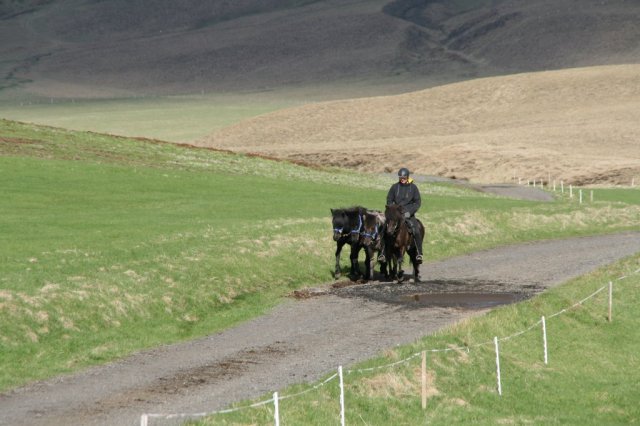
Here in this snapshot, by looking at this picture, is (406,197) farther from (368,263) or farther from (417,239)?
(368,263)

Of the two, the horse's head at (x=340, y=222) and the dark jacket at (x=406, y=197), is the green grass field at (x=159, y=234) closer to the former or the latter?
the horse's head at (x=340, y=222)

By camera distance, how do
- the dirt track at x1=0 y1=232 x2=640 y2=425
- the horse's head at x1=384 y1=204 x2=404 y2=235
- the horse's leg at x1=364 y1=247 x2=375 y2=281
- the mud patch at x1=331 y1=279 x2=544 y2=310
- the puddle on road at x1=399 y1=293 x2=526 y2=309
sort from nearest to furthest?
the dirt track at x1=0 y1=232 x2=640 y2=425 < the puddle on road at x1=399 y1=293 x2=526 y2=309 < the mud patch at x1=331 y1=279 x2=544 y2=310 < the horse's head at x1=384 y1=204 x2=404 y2=235 < the horse's leg at x1=364 y1=247 x2=375 y2=281

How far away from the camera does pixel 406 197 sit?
35250mm

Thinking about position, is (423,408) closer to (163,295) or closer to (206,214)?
(163,295)

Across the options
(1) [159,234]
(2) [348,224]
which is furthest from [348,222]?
(1) [159,234]

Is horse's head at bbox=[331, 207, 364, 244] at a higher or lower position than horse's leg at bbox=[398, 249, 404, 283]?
higher

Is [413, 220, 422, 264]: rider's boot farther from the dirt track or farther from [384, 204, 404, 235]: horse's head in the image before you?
[384, 204, 404, 235]: horse's head

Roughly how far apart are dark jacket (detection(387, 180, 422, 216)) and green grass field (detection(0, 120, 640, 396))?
371cm

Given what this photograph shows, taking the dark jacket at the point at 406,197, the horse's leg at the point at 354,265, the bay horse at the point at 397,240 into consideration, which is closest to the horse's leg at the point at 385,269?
the bay horse at the point at 397,240

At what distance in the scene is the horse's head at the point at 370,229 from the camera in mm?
35031

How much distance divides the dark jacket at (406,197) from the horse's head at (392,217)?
562 millimetres

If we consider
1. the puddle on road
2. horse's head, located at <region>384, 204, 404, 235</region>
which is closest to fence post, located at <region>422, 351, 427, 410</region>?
the puddle on road

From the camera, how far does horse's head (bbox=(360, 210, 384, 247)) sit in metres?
35.0

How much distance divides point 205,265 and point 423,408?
12755 mm
